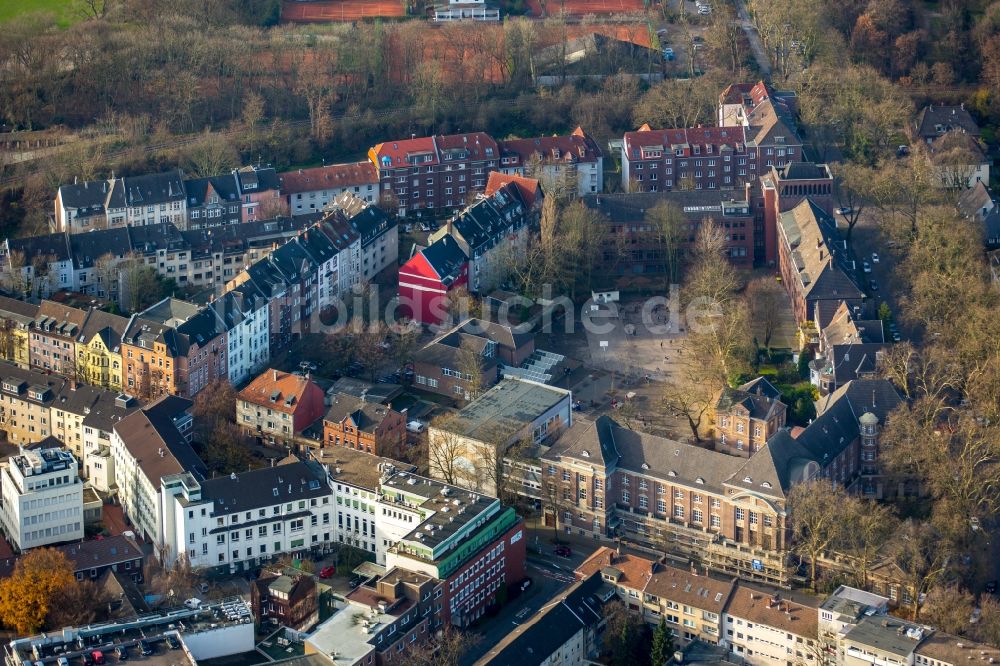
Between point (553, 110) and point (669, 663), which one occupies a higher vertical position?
point (553, 110)

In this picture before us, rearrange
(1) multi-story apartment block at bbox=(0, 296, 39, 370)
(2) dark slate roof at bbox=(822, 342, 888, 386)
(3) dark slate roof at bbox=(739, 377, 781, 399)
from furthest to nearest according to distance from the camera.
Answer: (1) multi-story apartment block at bbox=(0, 296, 39, 370) < (2) dark slate roof at bbox=(822, 342, 888, 386) < (3) dark slate roof at bbox=(739, 377, 781, 399)

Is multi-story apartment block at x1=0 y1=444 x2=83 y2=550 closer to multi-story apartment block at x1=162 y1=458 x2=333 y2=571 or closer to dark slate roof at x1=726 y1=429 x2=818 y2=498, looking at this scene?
multi-story apartment block at x1=162 y1=458 x2=333 y2=571

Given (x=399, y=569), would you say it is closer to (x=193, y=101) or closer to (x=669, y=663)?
(x=669, y=663)

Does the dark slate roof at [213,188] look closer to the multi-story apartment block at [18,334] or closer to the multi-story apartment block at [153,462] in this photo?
the multi-story apartment block at [18,334]

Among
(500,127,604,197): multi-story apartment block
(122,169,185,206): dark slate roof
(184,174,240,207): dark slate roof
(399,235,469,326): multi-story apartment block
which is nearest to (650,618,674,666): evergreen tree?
(399,235,469,326): multi-story apartment block

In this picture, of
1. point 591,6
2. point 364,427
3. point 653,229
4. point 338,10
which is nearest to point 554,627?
point 364,427

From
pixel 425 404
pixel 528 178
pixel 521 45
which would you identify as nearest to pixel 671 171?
pixel 528 178

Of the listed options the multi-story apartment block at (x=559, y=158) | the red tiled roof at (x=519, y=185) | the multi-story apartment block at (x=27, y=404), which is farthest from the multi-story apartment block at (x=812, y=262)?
the multi-story apartment block at (x=27, y=404)
